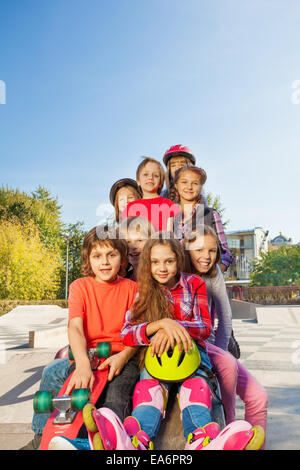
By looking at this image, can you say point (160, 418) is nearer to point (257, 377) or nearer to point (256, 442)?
point (256, 442)

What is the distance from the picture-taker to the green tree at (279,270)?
2119 centimetres

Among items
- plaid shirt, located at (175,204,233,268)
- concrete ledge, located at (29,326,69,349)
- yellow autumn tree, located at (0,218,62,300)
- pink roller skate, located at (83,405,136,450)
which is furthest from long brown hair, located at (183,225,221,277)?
yellow autumn tree, located at (0,218,62,300)

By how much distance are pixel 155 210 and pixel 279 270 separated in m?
19.7

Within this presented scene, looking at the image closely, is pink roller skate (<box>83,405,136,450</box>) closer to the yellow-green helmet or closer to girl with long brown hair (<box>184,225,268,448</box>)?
the yellow-green helmet

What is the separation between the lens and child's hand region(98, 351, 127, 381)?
174cm

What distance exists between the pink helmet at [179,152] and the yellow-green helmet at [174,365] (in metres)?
2.12

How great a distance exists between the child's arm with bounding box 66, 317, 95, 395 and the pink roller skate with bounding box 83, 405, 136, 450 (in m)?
0.34

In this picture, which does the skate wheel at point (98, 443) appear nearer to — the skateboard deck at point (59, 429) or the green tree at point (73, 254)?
the skateboard deck at point (59, 429)

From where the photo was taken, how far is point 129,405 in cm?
171

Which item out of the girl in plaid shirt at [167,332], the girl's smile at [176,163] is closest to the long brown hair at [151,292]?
the girl in plaid shirt at [167,332]

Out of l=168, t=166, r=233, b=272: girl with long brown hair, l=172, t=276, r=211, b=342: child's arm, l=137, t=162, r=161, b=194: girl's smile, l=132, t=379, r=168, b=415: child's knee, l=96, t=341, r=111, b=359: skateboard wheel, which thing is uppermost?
l=137, t=162, r=161, b=194: girl's smile

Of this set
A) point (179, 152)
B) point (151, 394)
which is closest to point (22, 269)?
point (179, 152)

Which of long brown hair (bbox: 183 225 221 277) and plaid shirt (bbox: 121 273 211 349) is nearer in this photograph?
plaid shirt (bbox: 121 273 211 349)
